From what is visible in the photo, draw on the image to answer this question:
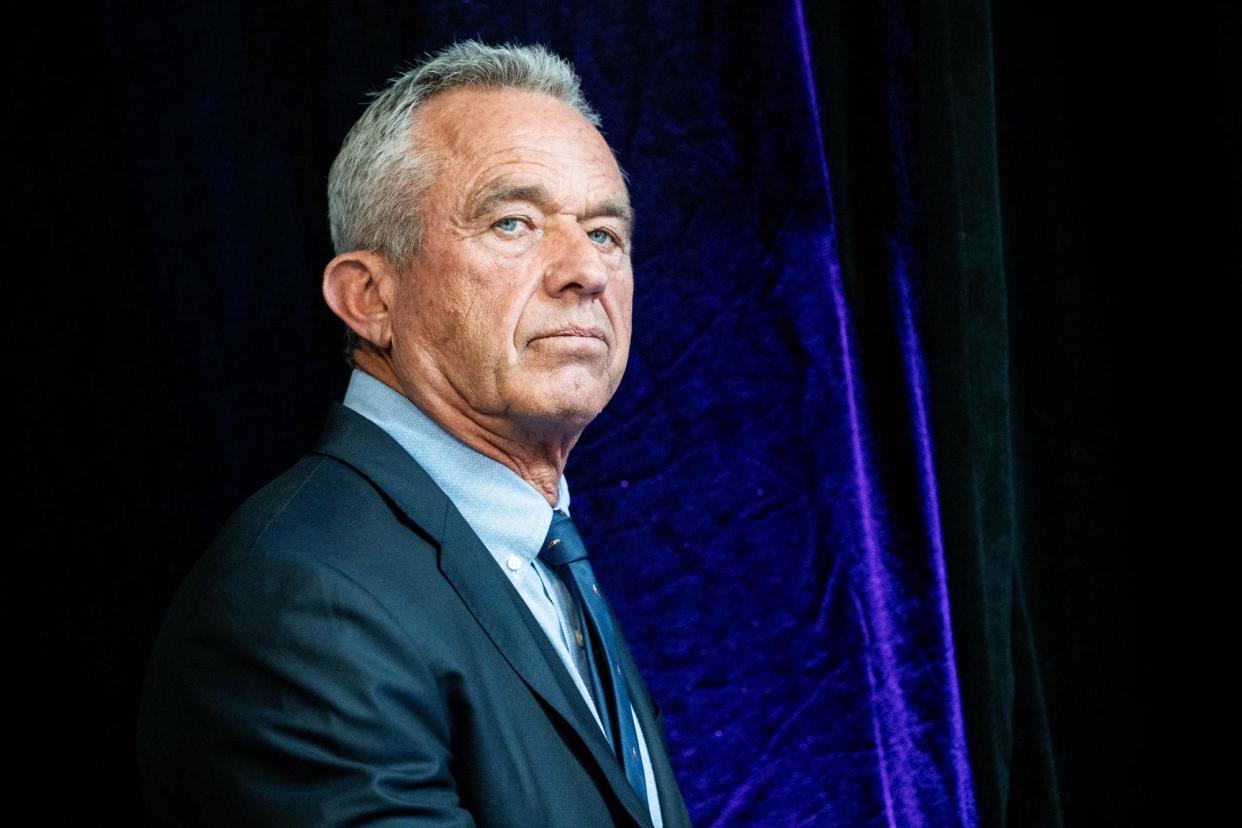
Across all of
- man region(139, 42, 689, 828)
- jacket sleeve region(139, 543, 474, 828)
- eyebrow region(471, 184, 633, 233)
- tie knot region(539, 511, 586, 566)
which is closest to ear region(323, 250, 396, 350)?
man region(139, 42, 689, 828)

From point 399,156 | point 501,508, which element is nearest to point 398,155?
point 399,156

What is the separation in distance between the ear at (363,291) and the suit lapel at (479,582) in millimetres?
161

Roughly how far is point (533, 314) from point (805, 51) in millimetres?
633

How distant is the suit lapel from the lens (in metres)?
1.10

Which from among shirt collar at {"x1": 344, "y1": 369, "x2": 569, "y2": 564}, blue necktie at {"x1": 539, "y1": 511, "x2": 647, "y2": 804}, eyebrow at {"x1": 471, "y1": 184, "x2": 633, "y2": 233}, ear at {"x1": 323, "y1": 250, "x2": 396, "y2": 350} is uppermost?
eyebrow at {"x1": 471, "y1": 184, "x2": 633, "y2": 233}

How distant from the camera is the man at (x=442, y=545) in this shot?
3.13ft

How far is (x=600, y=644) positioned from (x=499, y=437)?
24 cm

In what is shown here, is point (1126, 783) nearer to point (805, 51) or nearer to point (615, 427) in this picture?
point (615, 427)

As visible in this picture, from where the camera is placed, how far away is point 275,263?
162cm

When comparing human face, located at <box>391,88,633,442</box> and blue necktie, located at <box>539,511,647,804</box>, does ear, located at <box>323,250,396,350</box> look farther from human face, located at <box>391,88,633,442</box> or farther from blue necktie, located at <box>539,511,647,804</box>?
blue necktie, located at <box>539,511,647,804</box>

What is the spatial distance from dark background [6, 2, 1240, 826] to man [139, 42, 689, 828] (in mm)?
272

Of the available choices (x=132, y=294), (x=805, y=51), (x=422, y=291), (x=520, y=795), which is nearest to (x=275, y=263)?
(x=132, y=294)

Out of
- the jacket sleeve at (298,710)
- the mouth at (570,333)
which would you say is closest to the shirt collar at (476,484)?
the mouth at (570,333)

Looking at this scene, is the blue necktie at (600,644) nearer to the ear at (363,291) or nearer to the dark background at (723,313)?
the ear at (363,291)
